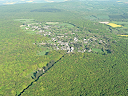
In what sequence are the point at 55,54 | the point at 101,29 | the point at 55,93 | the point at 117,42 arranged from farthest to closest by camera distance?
1. the point at 101,29
2. the point at 117,42
3. the point at 55,54
4. the point at 55,93

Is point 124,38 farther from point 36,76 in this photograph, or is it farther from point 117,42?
point 36,76

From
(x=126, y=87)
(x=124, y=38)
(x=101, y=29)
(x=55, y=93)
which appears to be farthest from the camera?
(x=101, y=29)

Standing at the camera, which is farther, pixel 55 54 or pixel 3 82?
pixel 55 54

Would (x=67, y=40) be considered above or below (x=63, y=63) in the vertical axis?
above

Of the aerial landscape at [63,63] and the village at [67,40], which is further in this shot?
the village at [67,40]

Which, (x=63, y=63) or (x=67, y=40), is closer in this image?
(x=63, y=63)

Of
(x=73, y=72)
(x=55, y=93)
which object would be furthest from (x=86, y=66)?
(x=55, y=93)

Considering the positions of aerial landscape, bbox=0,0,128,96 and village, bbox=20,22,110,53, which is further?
village, bbox=20,22,110,53

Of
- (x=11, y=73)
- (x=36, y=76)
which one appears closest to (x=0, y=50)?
(x=11, y=73)
